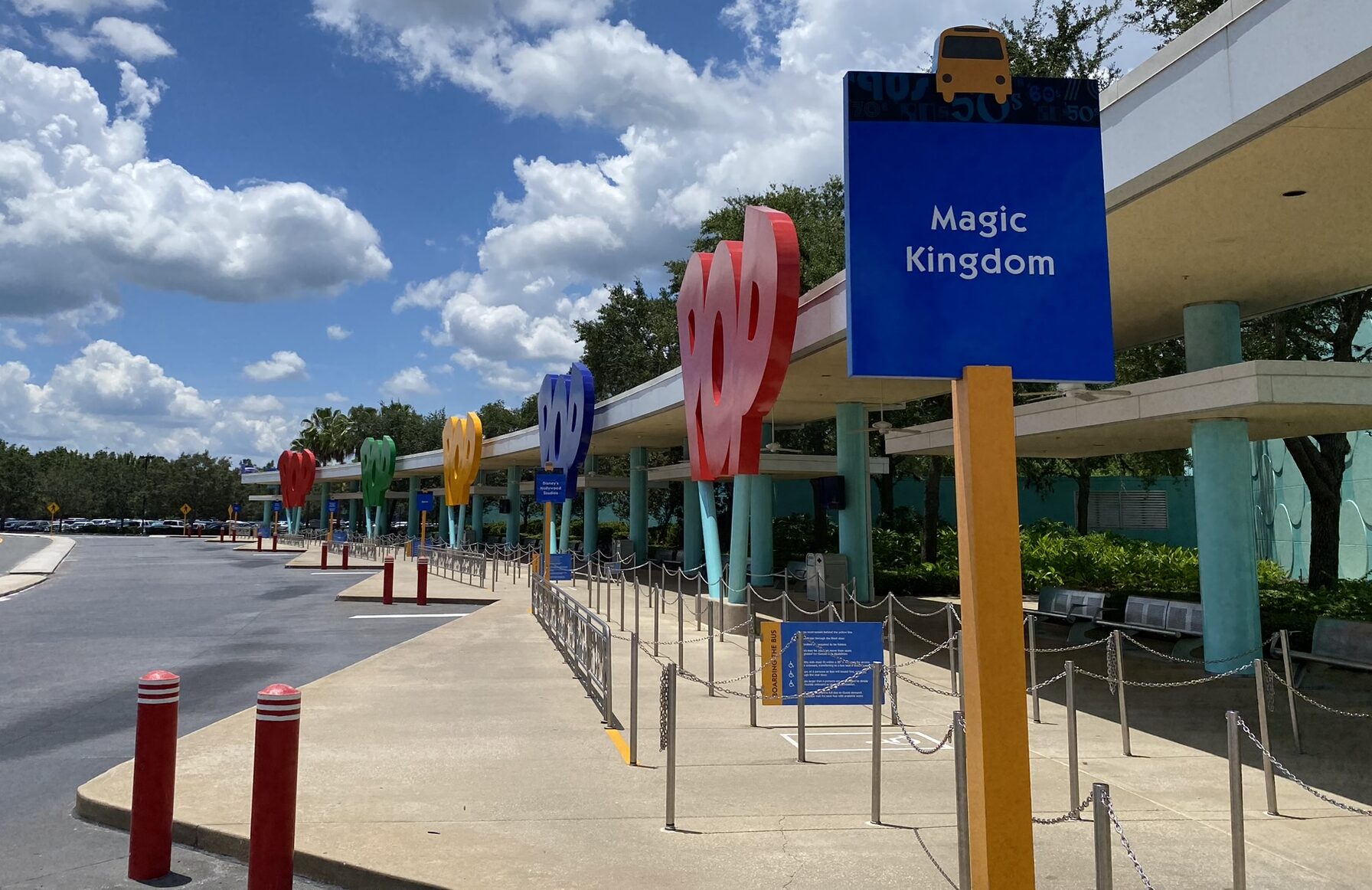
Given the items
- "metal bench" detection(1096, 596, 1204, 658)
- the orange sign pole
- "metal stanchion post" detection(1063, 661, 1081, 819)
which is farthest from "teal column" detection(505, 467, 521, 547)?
the orange sign pole

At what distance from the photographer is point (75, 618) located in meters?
20.0

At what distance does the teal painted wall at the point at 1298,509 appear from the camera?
28.1 metres

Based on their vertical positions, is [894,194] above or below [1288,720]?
above

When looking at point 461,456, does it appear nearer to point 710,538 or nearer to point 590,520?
point 590,520

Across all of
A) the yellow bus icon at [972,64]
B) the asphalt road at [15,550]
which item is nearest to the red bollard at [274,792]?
the yellow bus icon at [972,64]

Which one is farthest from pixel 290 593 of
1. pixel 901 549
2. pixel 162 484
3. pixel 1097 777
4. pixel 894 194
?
pixel 162 484

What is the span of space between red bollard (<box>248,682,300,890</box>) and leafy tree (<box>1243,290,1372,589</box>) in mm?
20636

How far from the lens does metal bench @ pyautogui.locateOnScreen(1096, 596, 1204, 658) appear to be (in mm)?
14953

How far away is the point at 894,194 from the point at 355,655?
512 inches

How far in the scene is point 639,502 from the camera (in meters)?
37.5

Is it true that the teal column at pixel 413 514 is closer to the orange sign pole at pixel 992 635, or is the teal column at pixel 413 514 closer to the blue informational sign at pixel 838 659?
the blue informational sign at pixel 838 659

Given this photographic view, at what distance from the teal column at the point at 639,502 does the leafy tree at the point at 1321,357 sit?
2192cm

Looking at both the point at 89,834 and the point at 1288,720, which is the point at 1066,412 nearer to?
the point at 1288,720

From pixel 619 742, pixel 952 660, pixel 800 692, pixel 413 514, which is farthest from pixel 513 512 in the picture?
pixel 800 692
